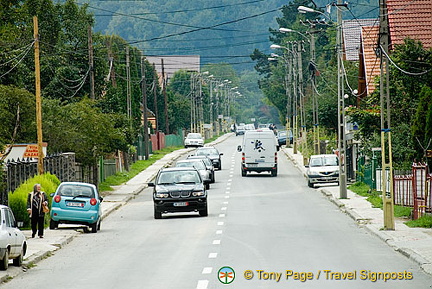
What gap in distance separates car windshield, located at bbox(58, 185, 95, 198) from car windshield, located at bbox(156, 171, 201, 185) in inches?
158

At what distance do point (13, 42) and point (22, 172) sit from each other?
73.8 feet

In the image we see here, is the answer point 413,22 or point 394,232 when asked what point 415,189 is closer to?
point 394,232

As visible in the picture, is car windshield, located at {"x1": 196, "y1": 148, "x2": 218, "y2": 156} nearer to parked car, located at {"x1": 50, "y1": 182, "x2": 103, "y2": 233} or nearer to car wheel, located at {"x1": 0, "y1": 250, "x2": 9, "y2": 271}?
parked car, located at {"x1": 50, "y1": 182, "x2": 103, "y2": 233}

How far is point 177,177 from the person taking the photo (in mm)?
34500

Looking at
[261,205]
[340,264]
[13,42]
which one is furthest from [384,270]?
[13,42]

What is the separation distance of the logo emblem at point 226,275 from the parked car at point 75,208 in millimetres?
12163

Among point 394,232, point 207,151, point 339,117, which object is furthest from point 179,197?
point 207,151

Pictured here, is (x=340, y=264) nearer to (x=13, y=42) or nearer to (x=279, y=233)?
(x=279, y=233)

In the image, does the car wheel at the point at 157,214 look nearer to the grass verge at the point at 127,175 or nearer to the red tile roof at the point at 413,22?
the grass verge at the point at 127,175

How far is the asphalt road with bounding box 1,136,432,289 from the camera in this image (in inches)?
655

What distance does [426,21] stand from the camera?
5212cm

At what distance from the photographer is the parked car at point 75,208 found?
29812mm

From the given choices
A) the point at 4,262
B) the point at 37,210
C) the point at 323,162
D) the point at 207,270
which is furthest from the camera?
the point at 323,162

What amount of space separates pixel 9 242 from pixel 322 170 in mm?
33365
